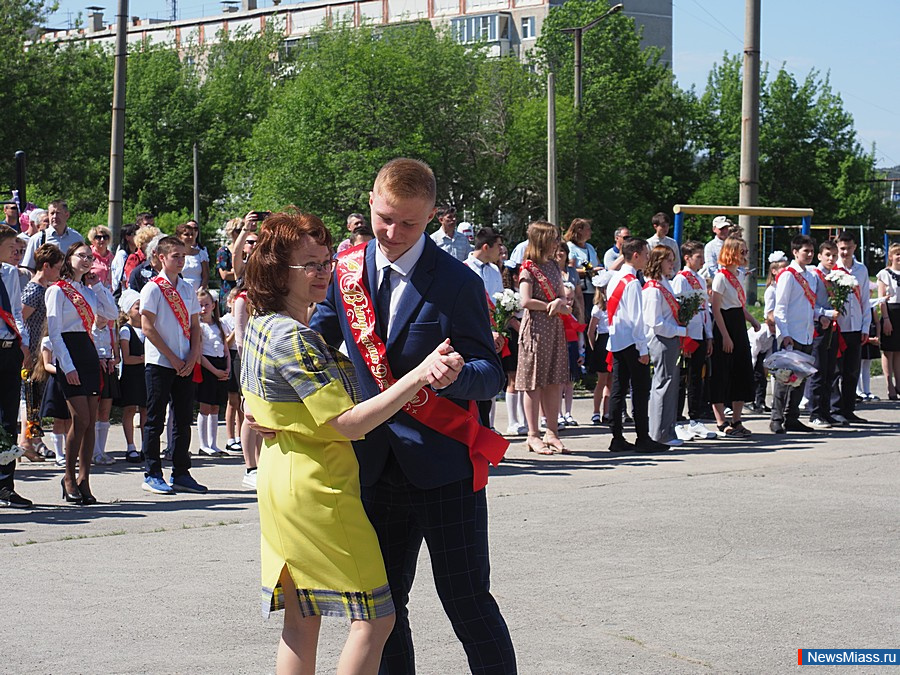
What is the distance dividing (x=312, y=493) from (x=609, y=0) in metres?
79.4

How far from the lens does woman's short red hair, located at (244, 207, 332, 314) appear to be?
158 inches

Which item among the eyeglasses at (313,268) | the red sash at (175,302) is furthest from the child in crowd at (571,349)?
the eyeglasses at (313,268)

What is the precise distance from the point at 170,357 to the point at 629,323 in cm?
465

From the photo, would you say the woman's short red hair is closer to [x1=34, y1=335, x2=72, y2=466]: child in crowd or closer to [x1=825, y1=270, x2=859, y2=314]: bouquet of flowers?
[x1=34, y1=335, x2=72, y2=466]: child in crowd

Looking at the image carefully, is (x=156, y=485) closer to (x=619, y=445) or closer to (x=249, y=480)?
(x=249, y=480)

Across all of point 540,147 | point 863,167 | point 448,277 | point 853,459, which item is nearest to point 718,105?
point 863,167

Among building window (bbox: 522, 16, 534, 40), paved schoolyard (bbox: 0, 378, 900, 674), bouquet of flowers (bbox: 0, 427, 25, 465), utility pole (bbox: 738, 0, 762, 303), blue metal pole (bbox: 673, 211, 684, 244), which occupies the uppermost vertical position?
building window (bbox: 522, 16, 534, 40)

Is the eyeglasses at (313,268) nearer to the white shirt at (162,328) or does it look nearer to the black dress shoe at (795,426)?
the white shirt at (162,328)

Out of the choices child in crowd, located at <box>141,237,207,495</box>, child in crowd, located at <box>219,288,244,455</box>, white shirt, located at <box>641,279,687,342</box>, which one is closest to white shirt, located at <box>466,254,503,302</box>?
white shirt, located at <box>641,279,687,342</box>

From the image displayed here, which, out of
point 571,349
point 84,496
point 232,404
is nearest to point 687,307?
point 571,349

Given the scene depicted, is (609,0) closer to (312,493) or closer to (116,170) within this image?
(116,170)

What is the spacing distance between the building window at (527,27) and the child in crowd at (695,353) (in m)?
82.4

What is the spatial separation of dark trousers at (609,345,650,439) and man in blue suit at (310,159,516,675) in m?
8.03

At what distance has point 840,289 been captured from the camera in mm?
14305
